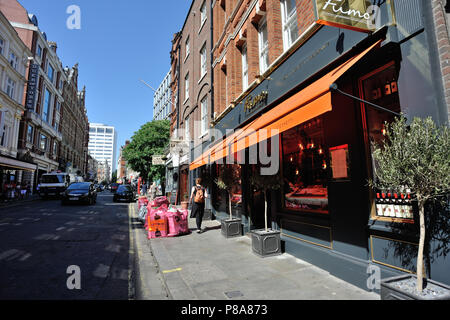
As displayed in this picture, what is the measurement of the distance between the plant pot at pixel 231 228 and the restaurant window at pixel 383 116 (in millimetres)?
4772

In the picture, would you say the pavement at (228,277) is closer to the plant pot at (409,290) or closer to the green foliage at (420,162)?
the plant pot at (409,290)

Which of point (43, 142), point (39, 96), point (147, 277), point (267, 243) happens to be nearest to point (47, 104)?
point (39, 96)

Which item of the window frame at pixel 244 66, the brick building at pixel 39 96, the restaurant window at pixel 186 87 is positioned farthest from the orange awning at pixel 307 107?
the brick building at pixel 39 96

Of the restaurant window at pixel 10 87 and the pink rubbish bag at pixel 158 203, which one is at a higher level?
the restaurant window at pixel 10 87

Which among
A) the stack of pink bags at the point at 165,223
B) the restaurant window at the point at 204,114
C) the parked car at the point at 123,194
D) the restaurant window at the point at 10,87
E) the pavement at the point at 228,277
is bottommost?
the pavement at the point at 228,277

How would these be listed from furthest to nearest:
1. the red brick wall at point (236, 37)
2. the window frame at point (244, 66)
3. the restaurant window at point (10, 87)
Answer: the restaurant window at point (10, 87) → the window frame at point (244, 66) → the red brick wall at point (236, 37)

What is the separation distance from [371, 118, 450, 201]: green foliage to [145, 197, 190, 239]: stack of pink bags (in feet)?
22.6

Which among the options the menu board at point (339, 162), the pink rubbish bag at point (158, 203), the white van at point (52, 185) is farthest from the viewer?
the white van at point (52, 185)

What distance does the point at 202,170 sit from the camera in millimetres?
13648

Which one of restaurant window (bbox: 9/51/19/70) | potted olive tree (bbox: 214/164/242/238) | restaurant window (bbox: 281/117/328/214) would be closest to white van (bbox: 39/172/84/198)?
restaurant window (bbox: 9/51/19/70)

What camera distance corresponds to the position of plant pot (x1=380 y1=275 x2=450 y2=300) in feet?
8.52

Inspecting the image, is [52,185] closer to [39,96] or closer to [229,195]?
[39,96]

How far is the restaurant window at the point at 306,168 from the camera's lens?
5.44 m
